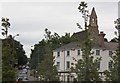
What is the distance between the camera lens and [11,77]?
74.5ft

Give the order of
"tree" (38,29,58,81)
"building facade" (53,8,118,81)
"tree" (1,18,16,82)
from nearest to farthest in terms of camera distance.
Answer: "tree" (1,18,16,82) → "tree" (38,29,58,81) → "building facade" (53,8,118,81)

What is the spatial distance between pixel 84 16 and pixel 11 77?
6.43 m

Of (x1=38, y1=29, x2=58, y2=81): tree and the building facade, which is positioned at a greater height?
the building facade

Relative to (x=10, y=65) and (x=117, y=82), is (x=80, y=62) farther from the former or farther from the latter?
(x=10, y=65)

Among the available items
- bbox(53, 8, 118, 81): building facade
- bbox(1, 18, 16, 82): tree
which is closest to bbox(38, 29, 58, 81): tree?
bbox(1, 18, 16, 82): tree

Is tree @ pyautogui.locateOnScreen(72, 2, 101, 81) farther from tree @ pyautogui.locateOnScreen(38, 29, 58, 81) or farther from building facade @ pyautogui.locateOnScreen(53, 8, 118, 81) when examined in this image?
building facade @ pyautogui.locateOnScreen(53, 8, 118, 81)

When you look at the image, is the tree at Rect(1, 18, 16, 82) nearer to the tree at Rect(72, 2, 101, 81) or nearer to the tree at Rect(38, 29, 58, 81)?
the tree at Rect(72, 2, 101, 81)

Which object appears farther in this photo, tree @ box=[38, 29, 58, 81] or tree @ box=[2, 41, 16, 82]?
tree @ box=[38, 29, 58, 81]

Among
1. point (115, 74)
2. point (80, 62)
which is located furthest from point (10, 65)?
point (115, 74)

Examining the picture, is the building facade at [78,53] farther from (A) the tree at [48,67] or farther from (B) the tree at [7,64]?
(B) the tree at [7,64]

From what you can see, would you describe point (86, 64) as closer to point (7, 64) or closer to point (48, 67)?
point (7, 64)

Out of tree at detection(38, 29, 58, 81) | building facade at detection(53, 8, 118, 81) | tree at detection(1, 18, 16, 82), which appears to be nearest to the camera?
tree at detection(1, 18, 16, 82)

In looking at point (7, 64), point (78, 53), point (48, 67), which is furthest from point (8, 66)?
point (78, 53)

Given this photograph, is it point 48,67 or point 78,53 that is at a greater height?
point 78,53
